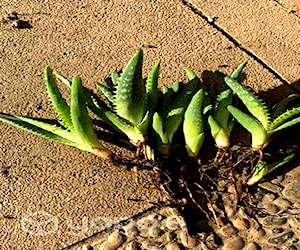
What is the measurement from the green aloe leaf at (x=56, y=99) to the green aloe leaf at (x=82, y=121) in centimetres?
A: 9

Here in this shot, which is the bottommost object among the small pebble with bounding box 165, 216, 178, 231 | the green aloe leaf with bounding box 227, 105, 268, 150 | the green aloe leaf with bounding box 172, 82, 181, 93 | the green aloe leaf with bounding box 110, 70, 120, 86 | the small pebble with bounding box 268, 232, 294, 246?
the small pebble with bounding box 165, 216, 178, 231

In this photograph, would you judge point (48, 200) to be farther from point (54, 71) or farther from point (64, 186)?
point (54, 71)

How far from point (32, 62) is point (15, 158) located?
70cm

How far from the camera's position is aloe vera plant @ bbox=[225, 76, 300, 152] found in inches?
120

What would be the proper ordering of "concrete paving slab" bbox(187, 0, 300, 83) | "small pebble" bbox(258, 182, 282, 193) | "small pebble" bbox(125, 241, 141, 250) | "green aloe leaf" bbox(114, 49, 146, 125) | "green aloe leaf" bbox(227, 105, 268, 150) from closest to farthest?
"green aloe leaf" bbox(114, 49, 146, 125) → "small pebble" bbox(125, 241, 141, 250) → "green aloe leaf" bbox(227, 105, 268, 150) → "small pebble" bbox(258, 182, 282, 193) → "concrete paving slab" bbox(187, 0, 300, 83)

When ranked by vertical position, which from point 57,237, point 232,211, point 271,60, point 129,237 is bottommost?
point 57,237

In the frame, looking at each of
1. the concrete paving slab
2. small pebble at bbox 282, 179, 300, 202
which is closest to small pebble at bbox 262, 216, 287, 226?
small pebble at bbox 282, 179, 300, 202

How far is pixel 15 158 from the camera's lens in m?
3.30

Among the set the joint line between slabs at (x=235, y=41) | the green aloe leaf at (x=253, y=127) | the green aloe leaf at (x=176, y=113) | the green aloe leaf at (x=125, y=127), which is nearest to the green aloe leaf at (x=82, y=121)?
the green aloe leaf at (x=125, y=127)

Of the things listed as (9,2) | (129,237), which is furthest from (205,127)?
(9,2)

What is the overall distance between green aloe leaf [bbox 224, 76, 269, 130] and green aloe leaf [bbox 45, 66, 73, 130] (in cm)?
81

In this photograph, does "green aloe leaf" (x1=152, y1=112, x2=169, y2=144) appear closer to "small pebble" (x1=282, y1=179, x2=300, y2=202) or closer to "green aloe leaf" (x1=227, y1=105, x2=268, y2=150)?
"green aloe leaf" (x1=227, y1=105, x2=268, y2=150)

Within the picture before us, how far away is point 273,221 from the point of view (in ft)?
10.1

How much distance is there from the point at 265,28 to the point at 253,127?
1.07m
